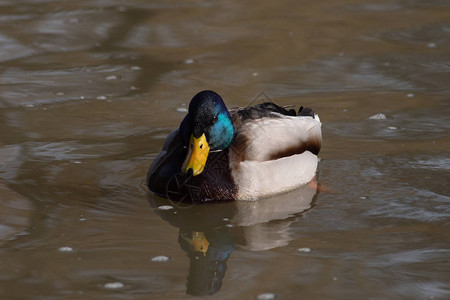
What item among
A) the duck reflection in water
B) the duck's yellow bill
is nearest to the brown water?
the duck reflection in water

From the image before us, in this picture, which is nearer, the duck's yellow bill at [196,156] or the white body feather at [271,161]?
the duck's yellow bill at [196,156]

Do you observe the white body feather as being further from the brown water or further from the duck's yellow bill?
the duck's yellow bill

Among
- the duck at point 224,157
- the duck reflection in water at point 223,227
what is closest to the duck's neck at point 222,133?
the duck at point 224,157

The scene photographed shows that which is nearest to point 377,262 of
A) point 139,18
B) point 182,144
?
point 182,144

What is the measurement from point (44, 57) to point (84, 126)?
242 centimetres

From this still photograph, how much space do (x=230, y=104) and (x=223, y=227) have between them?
2.78 metres

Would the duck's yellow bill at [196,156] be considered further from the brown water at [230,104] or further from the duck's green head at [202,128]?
the brown water at [230,104]

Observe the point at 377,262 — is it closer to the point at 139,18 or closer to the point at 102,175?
the point at 102,175

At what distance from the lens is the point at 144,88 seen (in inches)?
332

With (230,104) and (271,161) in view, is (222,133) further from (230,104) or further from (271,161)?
(230,104)

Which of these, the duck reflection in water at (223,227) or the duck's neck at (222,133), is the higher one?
the duck's neck at (222,133)

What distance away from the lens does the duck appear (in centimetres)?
554

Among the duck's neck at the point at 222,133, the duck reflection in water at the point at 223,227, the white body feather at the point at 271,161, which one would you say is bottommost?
the duck reflection in water at the point at 223,227

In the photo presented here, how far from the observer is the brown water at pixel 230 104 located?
14.8 ft
